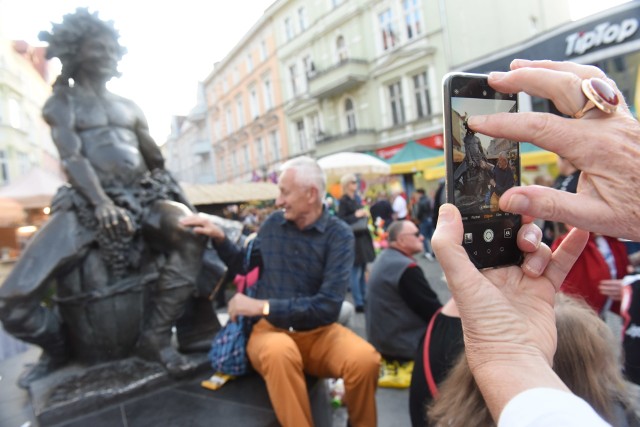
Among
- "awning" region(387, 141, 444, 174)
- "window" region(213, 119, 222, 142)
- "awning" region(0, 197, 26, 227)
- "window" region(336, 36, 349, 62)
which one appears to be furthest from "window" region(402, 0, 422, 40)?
"window" region(213, 119, 222, 142)

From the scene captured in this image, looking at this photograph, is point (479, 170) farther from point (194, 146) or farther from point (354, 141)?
point (194, 146)

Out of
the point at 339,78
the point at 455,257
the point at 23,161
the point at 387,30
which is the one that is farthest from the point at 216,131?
the point at 455,257

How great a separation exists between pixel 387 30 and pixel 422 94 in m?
3.75

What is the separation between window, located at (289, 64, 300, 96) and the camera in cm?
2580

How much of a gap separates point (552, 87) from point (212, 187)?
11.9 metres

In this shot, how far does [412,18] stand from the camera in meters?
17.6

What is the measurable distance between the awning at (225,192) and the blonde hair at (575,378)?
9.88 meters

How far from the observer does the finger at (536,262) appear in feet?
2.93

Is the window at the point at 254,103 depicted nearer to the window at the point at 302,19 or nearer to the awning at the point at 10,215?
the window at the point at 302,19

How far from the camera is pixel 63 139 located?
2.49m

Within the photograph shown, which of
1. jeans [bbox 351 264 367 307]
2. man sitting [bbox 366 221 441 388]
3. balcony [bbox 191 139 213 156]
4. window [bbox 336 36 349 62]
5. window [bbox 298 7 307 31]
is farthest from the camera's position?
balcony [bbox 191 139 213 156]

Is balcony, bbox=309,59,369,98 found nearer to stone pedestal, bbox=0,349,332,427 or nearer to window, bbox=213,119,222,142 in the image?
window, bbox=213,119,222,142

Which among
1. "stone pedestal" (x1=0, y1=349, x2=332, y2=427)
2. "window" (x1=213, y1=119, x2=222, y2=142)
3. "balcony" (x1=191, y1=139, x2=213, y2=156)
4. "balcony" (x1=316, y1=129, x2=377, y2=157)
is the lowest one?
"stone pedestal" (x1=0, y1=349, x2=332, y2=427)

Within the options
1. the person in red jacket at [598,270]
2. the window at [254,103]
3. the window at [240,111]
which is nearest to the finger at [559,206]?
the person in red jacket at [598,270]
